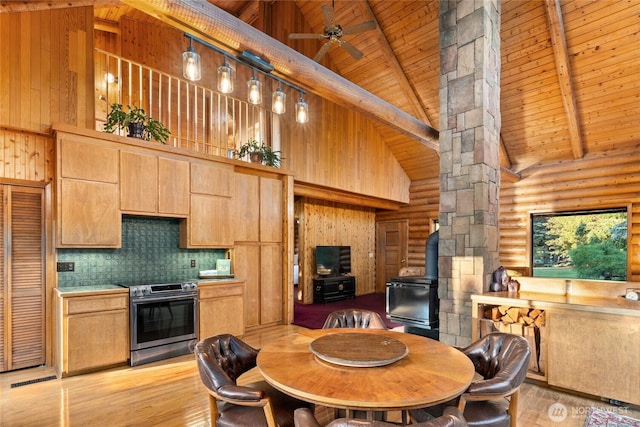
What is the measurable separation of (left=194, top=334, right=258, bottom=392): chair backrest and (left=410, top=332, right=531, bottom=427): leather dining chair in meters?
1.16

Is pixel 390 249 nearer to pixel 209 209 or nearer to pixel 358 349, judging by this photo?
pixel 209 209

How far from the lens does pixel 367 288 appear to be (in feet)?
33.1

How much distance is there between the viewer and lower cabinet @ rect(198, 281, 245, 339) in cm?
457

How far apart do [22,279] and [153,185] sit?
175cm

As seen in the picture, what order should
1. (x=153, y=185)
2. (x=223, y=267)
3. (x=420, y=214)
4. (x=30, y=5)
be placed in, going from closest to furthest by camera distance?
1. (x=30, y=5)
2. (x=153, y=185)
3. (x=223, y=267)
4. (x=420, y=214)

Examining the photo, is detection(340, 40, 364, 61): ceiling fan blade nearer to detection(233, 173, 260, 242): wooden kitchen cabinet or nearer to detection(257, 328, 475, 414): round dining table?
detection(233, 173, 260, 242): wooden kitchen cabinet

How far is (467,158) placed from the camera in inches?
152

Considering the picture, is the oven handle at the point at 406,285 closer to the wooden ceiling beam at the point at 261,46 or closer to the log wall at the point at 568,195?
the wooden ceiling beam at the point at 261,46

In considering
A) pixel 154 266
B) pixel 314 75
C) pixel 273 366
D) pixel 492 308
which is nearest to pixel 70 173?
pixel 154 266

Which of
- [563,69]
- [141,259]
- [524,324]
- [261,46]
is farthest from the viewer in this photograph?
[563,69]

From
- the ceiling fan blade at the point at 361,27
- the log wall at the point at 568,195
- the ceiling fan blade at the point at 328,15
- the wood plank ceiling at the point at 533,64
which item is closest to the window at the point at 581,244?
the log wall at the point at 568,195

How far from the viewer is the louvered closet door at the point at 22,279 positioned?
12.4ft

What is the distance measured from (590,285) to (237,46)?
13.9 ft

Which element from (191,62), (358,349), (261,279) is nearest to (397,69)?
(261,279)
